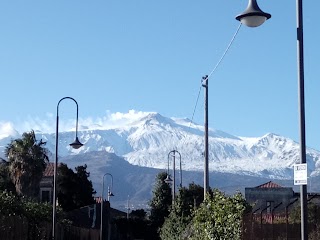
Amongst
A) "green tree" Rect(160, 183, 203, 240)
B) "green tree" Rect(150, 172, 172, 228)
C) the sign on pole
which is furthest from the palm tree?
the sign on pole

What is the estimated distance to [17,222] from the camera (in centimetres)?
3369

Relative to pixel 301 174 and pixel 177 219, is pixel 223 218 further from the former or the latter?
pixel 177 219

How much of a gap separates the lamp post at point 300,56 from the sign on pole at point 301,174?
125 millimetres

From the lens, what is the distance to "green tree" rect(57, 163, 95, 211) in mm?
91500

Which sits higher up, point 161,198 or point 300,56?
point 300,56

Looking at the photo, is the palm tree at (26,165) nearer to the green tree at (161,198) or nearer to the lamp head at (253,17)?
the green tree at (161,198)

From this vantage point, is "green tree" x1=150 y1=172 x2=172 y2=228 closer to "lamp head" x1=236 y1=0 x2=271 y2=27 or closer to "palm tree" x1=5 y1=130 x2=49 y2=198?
"palm tree" x1=5 y1=130 x2=49 y2=198

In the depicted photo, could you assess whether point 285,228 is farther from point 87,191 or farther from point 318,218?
point 87,191

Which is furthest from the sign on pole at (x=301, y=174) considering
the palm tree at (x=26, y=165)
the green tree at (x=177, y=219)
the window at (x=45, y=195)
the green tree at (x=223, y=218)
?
the window at (x=45, y=195)

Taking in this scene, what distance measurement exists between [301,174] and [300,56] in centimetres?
230

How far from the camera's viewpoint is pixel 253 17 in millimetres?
16031

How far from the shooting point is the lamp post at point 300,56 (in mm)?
16031

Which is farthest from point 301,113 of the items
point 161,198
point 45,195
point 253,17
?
point 45,195

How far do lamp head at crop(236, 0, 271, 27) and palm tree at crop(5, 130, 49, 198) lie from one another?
169 ft
